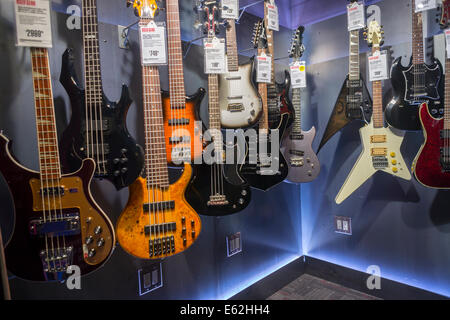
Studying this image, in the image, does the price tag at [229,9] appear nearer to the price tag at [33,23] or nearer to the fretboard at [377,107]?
the price tag at [33,23]

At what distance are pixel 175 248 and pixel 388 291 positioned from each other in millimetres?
1814

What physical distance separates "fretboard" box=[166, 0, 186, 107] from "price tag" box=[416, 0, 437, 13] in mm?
1361

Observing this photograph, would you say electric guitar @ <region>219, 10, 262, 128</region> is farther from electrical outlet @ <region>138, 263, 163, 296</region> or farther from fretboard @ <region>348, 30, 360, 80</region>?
electrical outlet @ <region>138, 263, 163, 296</region>

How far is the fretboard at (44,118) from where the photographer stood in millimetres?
1043

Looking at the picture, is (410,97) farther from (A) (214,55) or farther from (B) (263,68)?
(A) (214,55)

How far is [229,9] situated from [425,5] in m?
1.10

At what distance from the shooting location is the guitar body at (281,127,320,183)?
2025 mm

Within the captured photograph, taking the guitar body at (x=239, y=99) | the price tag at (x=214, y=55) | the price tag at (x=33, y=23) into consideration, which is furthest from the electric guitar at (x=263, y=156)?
the price tag at (x=33, y=23)

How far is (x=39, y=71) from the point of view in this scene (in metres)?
1.05

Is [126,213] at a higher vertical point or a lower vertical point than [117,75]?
lower

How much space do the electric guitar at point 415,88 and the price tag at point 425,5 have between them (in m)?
0.08

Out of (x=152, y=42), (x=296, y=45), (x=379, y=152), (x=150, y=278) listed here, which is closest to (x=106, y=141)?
(x=152, y=42)

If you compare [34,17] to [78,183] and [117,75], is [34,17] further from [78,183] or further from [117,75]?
[78,183]

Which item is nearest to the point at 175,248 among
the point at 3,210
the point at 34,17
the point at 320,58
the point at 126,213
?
the point at 126,213
